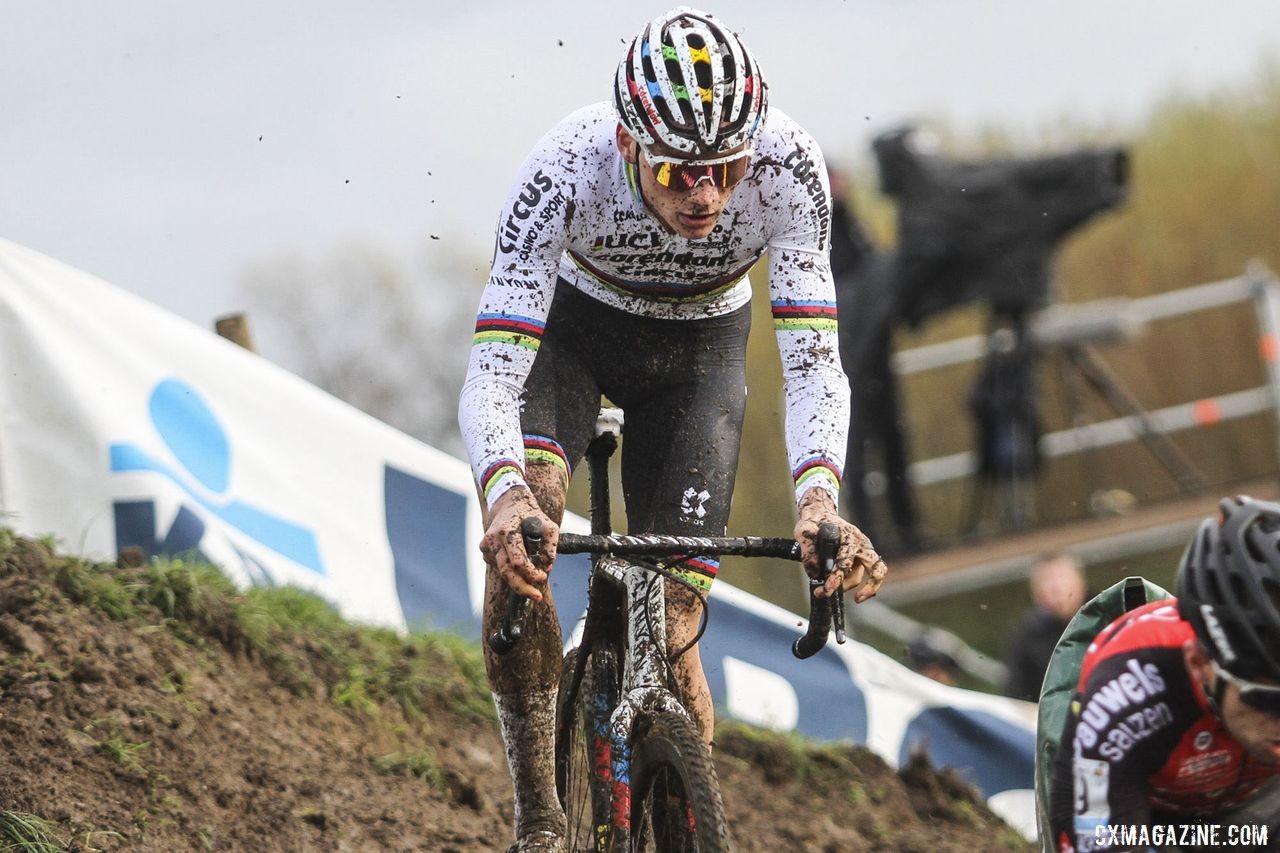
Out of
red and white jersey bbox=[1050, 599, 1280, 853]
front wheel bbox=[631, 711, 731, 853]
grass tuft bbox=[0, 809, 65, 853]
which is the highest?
red and white jersey bbox=[1050, 599, 1280, 853]

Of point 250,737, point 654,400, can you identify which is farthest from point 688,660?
point 250,737

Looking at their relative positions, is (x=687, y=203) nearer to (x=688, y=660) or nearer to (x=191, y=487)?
(x=688, y=660)

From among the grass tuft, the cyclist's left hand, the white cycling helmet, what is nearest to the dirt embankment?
the grass tuft

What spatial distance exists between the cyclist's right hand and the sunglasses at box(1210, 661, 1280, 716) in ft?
5.14

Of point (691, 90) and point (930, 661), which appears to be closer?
point (691, 90)

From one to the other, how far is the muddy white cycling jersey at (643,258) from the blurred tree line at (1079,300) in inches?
333

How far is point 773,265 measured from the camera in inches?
181

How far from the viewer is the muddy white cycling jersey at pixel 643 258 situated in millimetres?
4359

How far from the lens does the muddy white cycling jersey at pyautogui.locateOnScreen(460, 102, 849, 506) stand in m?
4.36

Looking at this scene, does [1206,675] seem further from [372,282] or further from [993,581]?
[372,282]

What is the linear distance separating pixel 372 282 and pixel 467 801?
17.2 m

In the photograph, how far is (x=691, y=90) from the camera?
407cm

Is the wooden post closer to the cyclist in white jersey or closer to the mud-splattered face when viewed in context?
the cyclist in white jersey

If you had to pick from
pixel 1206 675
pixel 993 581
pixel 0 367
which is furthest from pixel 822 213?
pixel 993 581
